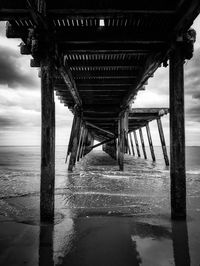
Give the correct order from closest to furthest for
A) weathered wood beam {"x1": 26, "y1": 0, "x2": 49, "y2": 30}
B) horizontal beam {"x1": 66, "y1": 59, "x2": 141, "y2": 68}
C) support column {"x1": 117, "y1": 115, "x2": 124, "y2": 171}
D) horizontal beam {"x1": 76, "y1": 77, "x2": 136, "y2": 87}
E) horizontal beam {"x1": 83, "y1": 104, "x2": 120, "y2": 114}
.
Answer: weathered wood beam {"x1": 26, "y1": 0, "x2": 49, "y2": 30}
horizontal beam {"x1": 66, "y1": 59, "x2": 141, "y2": 68}
horizontal beam {"x1": 76, "y1": 77, "x2": 136, "y2": 87}
support column {"x1": 117, "y1": 115, "x2": 124, "y2": 171}
horizontal beam {"x1": 83, "y1": 104, "x2": 120, "y2": 114}

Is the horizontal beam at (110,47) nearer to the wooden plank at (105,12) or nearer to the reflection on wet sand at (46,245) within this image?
the wooden plank at (105,12)

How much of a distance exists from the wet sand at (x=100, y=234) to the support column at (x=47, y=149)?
21 cm

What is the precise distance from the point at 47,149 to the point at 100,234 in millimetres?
1250

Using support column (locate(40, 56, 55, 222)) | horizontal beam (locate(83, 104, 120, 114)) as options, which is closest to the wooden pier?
support column (locate(40, 56, 55, 222))

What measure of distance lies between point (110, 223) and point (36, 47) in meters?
2.43

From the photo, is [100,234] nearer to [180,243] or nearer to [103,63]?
[180,243]

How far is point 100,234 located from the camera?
9.31ft

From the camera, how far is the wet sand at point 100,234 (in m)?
2.23

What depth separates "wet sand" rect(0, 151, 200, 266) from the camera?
7.32ft

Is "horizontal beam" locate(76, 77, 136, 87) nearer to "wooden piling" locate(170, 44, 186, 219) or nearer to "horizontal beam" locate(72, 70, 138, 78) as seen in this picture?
"horizontal beam" locate(72, 70, 138, 78)

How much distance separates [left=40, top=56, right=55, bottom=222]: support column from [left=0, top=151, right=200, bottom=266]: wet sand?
21 centimetres

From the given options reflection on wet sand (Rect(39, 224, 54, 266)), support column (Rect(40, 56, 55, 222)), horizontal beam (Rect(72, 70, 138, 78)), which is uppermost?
horizontal beam (Rect(72, 70, 138, 78))

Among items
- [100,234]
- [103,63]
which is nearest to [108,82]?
[103,63]

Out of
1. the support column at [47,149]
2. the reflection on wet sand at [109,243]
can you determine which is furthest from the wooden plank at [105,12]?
the reflection on wet sand at [109,243]
